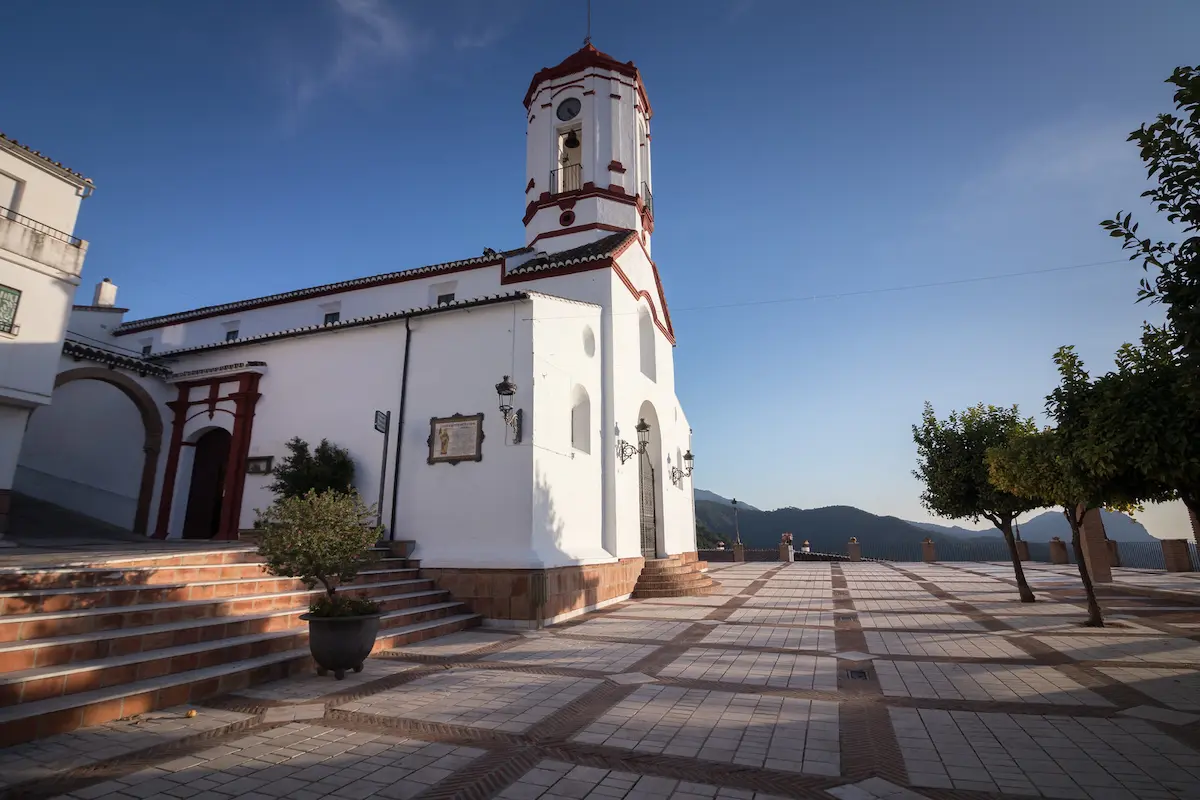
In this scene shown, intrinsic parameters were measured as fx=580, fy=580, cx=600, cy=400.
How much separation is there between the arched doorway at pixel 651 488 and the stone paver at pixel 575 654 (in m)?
8.19

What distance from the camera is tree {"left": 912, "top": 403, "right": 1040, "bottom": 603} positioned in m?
13.9

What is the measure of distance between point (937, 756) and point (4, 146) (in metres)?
21.8

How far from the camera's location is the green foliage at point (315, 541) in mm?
6891

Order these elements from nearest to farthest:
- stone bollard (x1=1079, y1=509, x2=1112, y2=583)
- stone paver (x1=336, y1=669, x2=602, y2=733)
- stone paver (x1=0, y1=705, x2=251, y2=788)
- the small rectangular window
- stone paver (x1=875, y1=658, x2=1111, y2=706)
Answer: stone paver (x1=0, y1=705, x2=251, y2=788)
stone paver (x1=336, y1=669, x2=602, y2=733)
stone paver (x1=875, y1=658, x2=1111, y2=706)
the small rectangular window
stone bollard (x1=1079, y1=509, x2=1112, y2=583)

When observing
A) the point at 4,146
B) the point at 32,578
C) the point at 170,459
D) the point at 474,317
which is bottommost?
the point at 32,578

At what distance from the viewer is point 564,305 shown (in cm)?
1378

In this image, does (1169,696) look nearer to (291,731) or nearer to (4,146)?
(291,731)

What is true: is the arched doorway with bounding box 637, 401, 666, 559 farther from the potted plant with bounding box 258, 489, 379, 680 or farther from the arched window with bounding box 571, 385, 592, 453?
the potted plant with bounding box 258, 489, 379, 680

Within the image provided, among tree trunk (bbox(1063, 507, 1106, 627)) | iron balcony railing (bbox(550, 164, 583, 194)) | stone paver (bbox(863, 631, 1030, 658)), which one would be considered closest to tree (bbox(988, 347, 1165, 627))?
tree trunk (bbox(1063, 507, 1106, 627))

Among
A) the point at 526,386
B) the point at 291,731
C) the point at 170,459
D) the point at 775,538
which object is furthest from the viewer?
the point at 775,538

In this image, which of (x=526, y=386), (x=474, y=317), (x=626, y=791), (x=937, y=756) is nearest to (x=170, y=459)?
(x=474, y=317)

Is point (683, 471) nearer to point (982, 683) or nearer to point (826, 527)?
point (982, 683)

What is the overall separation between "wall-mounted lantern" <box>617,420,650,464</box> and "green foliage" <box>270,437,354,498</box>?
6.56 meters

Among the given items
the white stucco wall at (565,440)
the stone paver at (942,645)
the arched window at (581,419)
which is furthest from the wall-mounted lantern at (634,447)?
the stone paver at (942,645)
